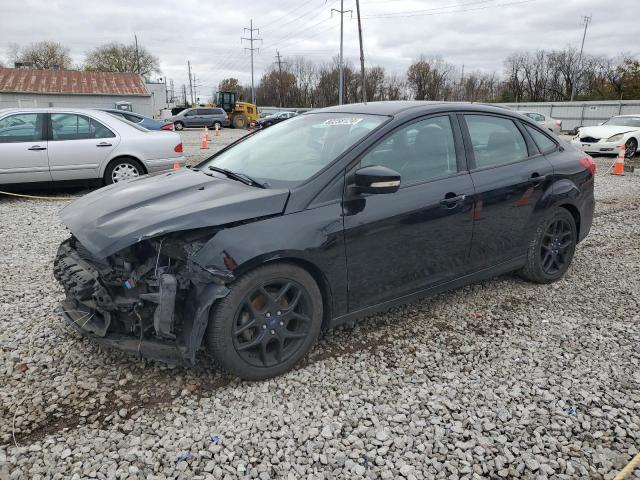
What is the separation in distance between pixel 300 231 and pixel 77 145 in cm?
650

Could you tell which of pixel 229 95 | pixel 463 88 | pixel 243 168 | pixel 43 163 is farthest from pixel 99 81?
pixel 463 88

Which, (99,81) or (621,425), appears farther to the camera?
(99,81)

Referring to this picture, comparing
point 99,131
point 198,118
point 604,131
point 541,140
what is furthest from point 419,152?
point 198,118

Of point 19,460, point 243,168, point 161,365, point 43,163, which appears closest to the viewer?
point 19,460

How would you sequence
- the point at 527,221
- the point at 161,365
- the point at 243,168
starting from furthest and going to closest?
the point at 527,221, the point at 243,168, the point at 161,365

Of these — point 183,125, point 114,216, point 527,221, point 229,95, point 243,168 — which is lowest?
point 527,221

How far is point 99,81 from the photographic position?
Result: 1678 inches

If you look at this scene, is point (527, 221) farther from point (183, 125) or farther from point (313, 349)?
point (183, 125)

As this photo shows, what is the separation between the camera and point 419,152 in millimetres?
3402

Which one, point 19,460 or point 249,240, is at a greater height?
point 249,240

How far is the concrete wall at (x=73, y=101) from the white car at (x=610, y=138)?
34682mm

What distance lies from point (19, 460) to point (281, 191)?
6.12 feet

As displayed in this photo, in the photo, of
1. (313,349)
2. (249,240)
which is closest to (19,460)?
(249,240)

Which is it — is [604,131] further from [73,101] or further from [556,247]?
[73,101]
